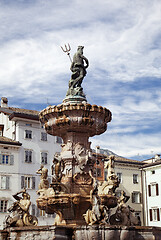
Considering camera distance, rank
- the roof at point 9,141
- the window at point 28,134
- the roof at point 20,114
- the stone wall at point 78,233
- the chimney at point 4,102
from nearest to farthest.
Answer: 1. the stone wall at point 78,233
2. the roof at point 9,141
3. the roof at point 20,114
4. the window at point 28,134
5. the chimney at point 4,102

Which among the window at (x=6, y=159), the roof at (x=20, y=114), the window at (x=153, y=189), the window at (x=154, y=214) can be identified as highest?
the roof at (x=20, y=114)

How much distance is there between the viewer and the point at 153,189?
200 feet

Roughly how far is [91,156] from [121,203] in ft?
7.70

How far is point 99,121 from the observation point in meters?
18.6

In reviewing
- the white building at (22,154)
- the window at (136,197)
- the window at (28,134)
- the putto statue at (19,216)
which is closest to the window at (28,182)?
the white building at (22,154)

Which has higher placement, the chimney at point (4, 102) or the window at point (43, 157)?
the chimney at point (4, 102)

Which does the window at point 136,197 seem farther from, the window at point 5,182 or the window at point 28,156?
the window at point 5,182

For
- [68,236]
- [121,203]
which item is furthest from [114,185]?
[68,236]

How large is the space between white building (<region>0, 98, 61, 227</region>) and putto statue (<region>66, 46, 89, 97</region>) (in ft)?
106

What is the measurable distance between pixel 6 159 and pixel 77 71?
33.3m

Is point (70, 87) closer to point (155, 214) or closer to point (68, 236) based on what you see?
point (68, 236)

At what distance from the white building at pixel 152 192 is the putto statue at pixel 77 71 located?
4174 centimetres

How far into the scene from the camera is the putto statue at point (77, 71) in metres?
19.5

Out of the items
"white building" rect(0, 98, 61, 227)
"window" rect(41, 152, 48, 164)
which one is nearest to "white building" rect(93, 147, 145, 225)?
"window" rect(41, 152, 48, 164)
